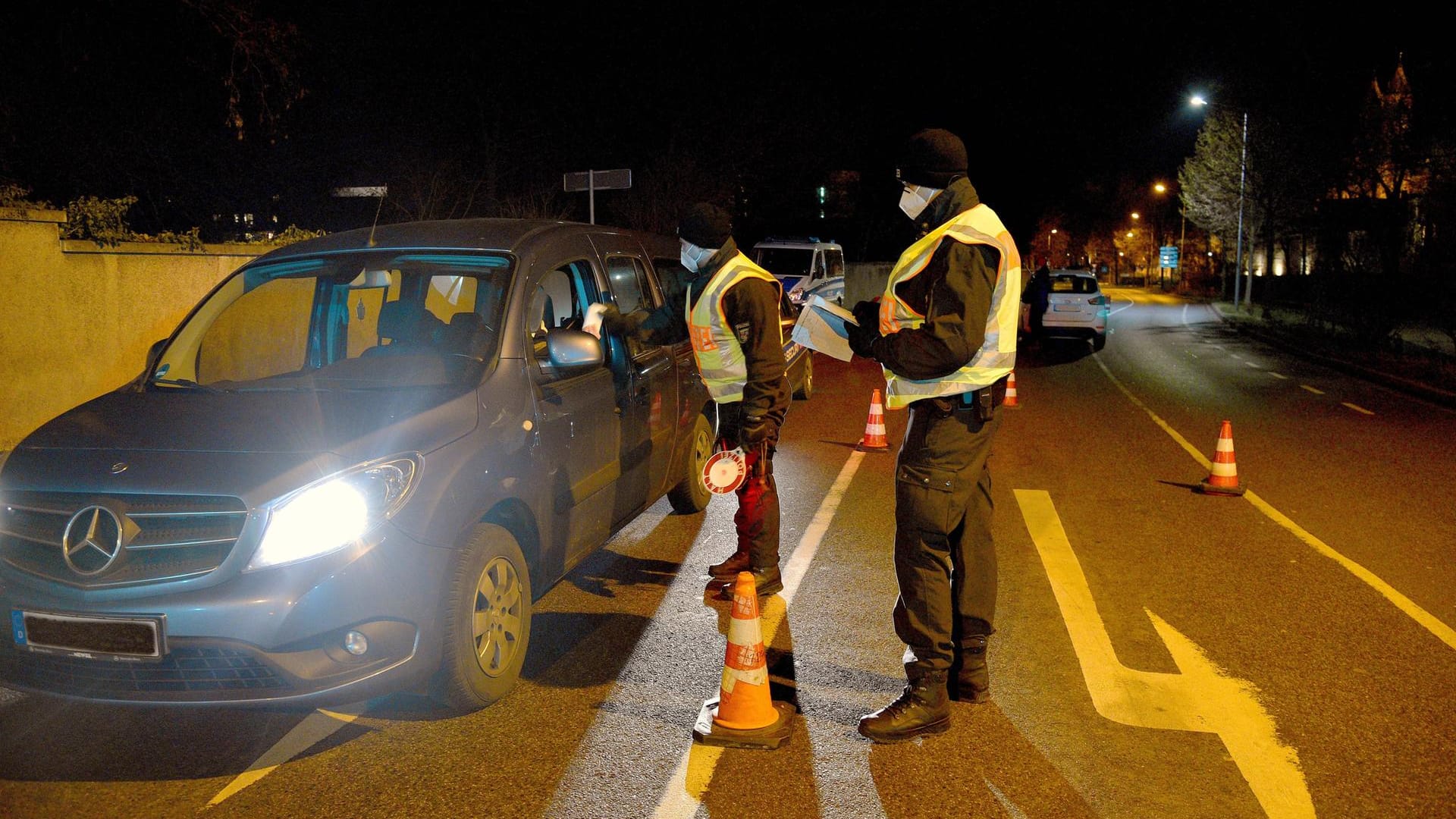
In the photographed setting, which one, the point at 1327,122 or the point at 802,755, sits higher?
the point at 1327,122

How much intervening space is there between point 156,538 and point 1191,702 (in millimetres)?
3924

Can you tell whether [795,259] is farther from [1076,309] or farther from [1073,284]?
[1073,284]

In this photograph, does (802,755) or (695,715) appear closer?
(802,755)

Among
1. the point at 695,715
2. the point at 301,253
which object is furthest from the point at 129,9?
the point at 695,715

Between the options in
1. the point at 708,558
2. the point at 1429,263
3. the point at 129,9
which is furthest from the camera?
the point at 1429,263

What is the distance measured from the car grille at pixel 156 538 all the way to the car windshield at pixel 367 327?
0.96m

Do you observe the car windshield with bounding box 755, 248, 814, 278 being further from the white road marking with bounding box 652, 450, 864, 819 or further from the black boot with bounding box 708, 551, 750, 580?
the black boot with bounding box 708, 551, 750, 580

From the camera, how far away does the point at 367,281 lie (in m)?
Answer: 5.18

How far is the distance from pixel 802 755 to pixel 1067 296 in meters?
22.5

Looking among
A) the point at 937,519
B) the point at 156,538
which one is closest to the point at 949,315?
the point at 937,519

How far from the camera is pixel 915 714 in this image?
4.11 m

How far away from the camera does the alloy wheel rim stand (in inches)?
166

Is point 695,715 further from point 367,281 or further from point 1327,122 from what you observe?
point 1327,122

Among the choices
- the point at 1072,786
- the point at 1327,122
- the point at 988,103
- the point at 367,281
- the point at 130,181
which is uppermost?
the point at 988,103
